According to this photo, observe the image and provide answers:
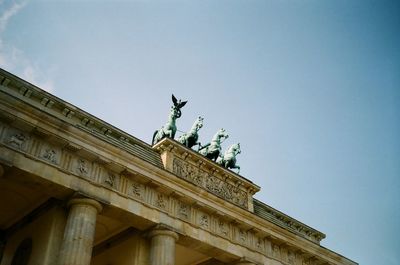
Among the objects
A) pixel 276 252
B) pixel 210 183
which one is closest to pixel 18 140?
pixel 210 183

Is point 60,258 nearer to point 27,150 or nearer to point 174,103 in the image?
point 27,150

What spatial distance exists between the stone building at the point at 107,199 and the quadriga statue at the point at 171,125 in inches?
75.9

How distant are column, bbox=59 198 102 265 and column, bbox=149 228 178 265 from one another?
2.90m

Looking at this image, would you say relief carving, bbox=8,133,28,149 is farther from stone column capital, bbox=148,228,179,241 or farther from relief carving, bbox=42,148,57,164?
stone column capital, bbox=148,228,179,241

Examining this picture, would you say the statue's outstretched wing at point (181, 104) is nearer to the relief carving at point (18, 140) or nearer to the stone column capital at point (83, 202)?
the stone column capital at point (83, 202)

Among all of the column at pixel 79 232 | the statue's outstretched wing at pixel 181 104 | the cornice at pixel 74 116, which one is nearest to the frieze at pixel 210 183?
the cornice at pixel 74 116

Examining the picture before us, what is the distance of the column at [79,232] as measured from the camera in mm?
15836

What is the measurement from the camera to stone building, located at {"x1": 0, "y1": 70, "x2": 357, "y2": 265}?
16672mm

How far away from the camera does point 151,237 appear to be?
19.3 meters

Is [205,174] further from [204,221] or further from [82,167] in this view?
[82,167]

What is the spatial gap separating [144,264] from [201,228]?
3.15m

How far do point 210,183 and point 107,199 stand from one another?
6.51 meters

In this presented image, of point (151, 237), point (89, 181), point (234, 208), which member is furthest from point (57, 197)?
point (234, 208)

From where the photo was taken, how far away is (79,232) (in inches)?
651
